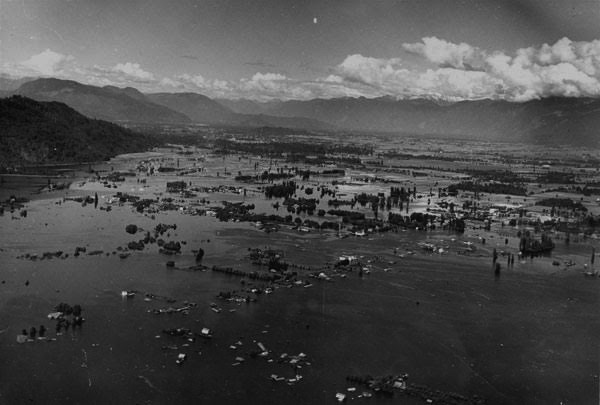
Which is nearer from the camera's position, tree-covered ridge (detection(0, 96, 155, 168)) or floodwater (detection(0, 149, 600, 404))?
floodwater (detection(0, 149, 600, 404))

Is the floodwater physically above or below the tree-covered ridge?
below

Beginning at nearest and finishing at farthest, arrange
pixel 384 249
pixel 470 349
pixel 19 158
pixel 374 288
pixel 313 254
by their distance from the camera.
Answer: pixel 470 349 < pixel 374 288 < pixel 313 254 < pixel 384 249 < pixel 19 158

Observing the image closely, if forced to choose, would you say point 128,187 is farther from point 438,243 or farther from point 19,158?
point 438,243

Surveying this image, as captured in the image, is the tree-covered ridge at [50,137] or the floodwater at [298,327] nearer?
the floodwater at [298,327]

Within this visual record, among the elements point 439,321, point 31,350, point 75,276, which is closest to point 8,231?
point 75,276
